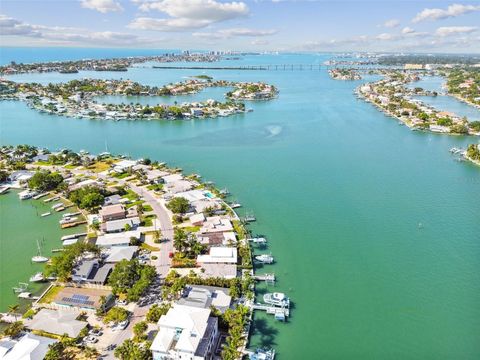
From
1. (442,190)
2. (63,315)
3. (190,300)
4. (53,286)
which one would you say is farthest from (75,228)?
(442,190)

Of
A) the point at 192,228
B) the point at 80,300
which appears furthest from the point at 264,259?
the point at 80,300

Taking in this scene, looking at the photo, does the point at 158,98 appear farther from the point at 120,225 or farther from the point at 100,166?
the point at 120,225

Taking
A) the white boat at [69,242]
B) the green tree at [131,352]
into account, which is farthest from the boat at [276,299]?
the white boat at [69,242]

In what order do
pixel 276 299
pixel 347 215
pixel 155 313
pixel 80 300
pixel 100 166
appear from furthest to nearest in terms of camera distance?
1. pixel 100 166
2. pixel 347 215
3. pixel 276 299
4. pixel 80 300
5. pixel 155 313

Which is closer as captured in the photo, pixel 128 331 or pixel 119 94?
pixel 128 331

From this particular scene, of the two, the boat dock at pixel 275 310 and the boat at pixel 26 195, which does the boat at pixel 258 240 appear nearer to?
the boat dock at pixel 275 310
